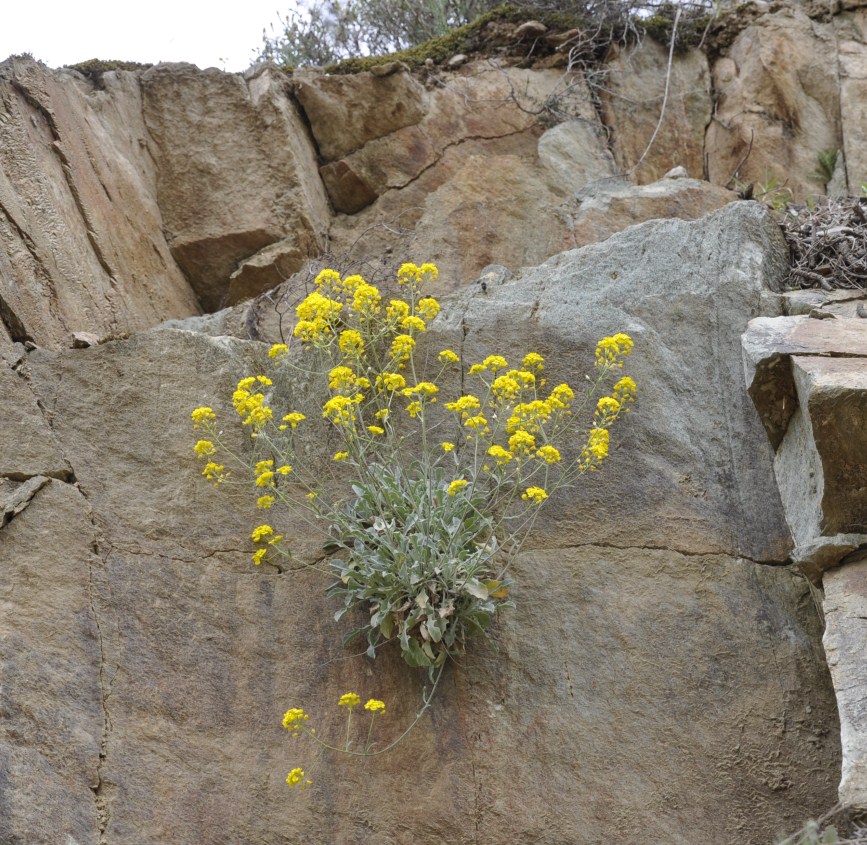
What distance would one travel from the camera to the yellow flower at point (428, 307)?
472cm

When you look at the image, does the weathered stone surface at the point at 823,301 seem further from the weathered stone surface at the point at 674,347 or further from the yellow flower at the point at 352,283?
the yellow flower at the point at 352,283

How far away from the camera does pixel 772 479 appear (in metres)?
4.50

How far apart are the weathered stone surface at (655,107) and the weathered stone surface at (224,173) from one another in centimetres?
195

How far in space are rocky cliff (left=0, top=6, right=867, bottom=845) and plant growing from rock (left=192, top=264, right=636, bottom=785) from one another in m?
0.13

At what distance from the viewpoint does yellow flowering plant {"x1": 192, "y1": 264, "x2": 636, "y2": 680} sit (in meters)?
4.08

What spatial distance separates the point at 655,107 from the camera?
7.03m

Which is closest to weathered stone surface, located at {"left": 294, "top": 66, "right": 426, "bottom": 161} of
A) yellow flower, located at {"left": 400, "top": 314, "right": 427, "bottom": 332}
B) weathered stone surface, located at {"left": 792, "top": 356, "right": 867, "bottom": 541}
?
yellow flower, located at {"left": 400, "top": 314, "right": 427, "bottom": 332}

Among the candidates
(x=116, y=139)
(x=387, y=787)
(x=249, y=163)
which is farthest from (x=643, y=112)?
(x=387, y=787)

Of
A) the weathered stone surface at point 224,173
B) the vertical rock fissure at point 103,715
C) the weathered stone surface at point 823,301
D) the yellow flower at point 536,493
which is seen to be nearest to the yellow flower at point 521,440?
the yellow flower at point 536,493

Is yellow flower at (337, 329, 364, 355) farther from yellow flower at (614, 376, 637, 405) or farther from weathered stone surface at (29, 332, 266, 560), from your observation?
yellow flower at (614, 376, 637, 405)

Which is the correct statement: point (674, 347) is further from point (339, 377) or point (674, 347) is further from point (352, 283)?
point (339, 377)

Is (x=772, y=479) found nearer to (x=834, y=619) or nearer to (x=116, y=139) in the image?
(x=834, y=619)

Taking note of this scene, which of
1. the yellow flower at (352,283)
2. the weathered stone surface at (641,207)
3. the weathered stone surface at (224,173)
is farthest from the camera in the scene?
the weathered stone surface at (224,173)

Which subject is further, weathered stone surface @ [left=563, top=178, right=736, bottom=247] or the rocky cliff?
weathered stone surface @ [left=563, top=178, right=736, bottom=247]
